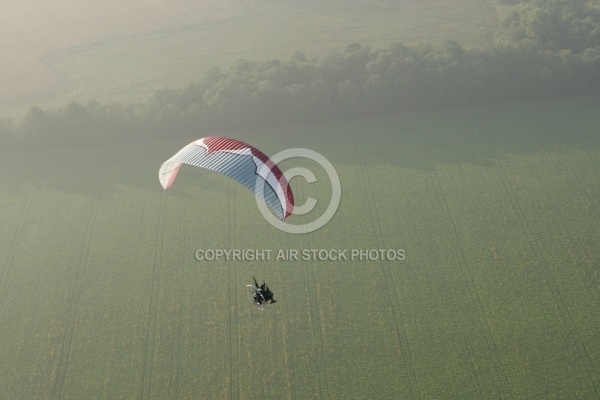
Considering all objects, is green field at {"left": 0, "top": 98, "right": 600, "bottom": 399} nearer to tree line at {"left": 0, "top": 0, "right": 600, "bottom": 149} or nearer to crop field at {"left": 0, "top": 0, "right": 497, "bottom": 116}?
tree line at {"left": 0, "top": 0, "right": 600, "bottom": 149}

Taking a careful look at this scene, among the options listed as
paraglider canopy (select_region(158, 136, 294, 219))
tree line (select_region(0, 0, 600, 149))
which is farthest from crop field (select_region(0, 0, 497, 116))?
paraglider canopy (select_region(158, 136, 294, 219))

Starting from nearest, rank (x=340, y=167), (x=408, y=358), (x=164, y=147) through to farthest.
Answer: (x=408, y=358) → (x=340, y=167) → (x=164, y=147)

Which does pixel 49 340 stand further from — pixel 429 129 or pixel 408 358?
pixel 429 129

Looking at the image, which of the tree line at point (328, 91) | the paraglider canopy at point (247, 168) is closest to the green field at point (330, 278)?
the tree line at point (328, 91)

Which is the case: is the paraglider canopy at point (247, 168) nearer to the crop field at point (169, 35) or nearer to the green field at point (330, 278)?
the green field at point (330, 278)

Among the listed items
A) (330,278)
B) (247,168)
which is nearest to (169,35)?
(330,278)

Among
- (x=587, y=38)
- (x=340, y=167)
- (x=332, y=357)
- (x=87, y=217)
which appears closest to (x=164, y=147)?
(x=87, y=217)
